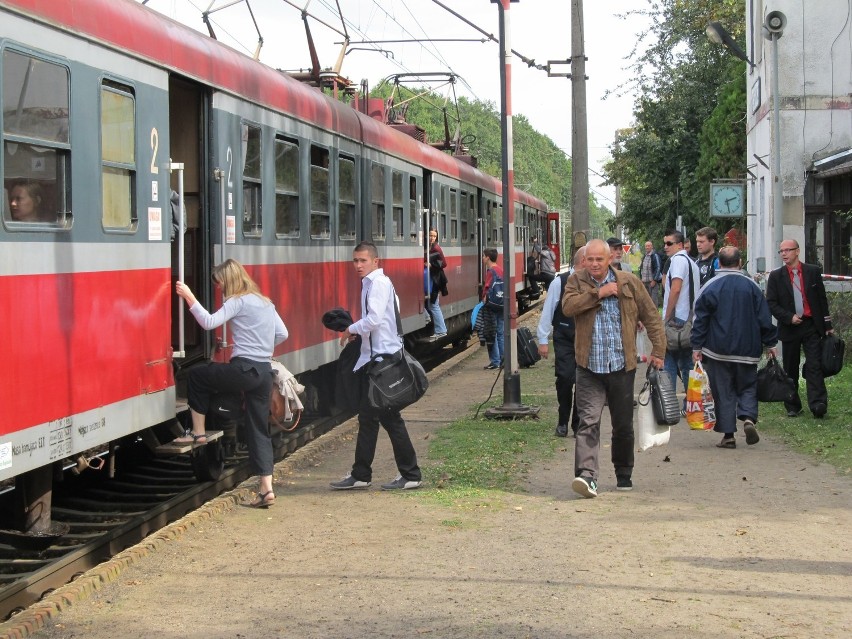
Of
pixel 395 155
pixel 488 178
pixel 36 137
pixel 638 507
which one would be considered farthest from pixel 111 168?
pixel 488 178

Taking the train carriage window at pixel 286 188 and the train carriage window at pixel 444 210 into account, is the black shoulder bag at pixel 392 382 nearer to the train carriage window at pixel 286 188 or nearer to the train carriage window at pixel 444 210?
the train carriage window at pixel 286 188

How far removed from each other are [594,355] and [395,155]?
8440 mm

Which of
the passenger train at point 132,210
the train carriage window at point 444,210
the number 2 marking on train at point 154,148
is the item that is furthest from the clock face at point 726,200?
the number 2 marking on train at point 154,148

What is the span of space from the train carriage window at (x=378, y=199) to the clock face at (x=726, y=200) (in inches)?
275

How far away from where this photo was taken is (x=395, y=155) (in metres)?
17.0

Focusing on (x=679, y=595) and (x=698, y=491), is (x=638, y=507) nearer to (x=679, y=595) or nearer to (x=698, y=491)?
(x=698, y=491)

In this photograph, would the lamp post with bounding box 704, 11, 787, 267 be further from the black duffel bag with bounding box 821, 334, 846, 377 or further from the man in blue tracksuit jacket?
the man in blue tracksuit jacket

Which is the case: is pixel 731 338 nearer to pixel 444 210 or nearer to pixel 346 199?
pixel 346 199

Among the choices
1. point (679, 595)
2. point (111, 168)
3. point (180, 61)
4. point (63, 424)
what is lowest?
point (679, 595)

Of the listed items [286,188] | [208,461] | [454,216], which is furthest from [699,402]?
[454,216]

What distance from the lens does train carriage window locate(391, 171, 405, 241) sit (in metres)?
16.9

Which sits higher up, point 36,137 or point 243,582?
point 36,137

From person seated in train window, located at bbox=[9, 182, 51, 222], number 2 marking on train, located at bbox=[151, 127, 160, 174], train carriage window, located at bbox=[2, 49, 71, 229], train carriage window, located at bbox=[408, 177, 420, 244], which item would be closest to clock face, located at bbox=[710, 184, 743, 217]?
train carriage window, located at bbox=[408, 177, 420, 244]

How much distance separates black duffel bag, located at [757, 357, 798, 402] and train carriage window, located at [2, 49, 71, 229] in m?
6.97
